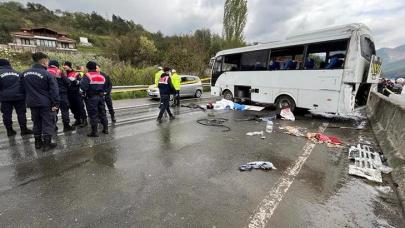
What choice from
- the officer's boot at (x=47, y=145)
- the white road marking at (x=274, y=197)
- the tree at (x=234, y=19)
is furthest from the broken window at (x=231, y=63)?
the tree at (x=234, y=19)

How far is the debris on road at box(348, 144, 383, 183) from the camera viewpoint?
406cm

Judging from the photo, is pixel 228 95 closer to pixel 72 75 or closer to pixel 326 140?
pixel 326 140

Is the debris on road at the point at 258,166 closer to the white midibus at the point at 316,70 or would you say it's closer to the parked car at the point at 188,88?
the white midibus at the point at 316,70

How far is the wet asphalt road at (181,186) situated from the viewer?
2.76 metres

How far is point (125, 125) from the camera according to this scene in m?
7.61

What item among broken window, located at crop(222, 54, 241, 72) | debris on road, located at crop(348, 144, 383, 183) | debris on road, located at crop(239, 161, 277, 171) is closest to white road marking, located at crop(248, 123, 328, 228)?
debris on road, located at crop(239, 161, 277, 171)

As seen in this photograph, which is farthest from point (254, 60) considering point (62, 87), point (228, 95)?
point (62, 87)

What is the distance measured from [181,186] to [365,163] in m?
3.81

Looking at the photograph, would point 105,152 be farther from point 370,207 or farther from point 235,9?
point 235,9

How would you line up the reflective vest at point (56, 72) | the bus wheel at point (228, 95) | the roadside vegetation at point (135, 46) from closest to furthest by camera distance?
the reflective vest at point (56, 72) → the bus wheel at point (228, 95) → the roadside vegetation at point (135, 46)

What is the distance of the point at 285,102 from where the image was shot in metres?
9.91

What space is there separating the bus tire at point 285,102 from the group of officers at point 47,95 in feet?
23.0

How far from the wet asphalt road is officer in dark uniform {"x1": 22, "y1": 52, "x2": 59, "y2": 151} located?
1.30 ft

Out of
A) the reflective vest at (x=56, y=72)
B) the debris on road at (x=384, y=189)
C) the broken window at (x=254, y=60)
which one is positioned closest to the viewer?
the debris on road at (x=384, y=189)
